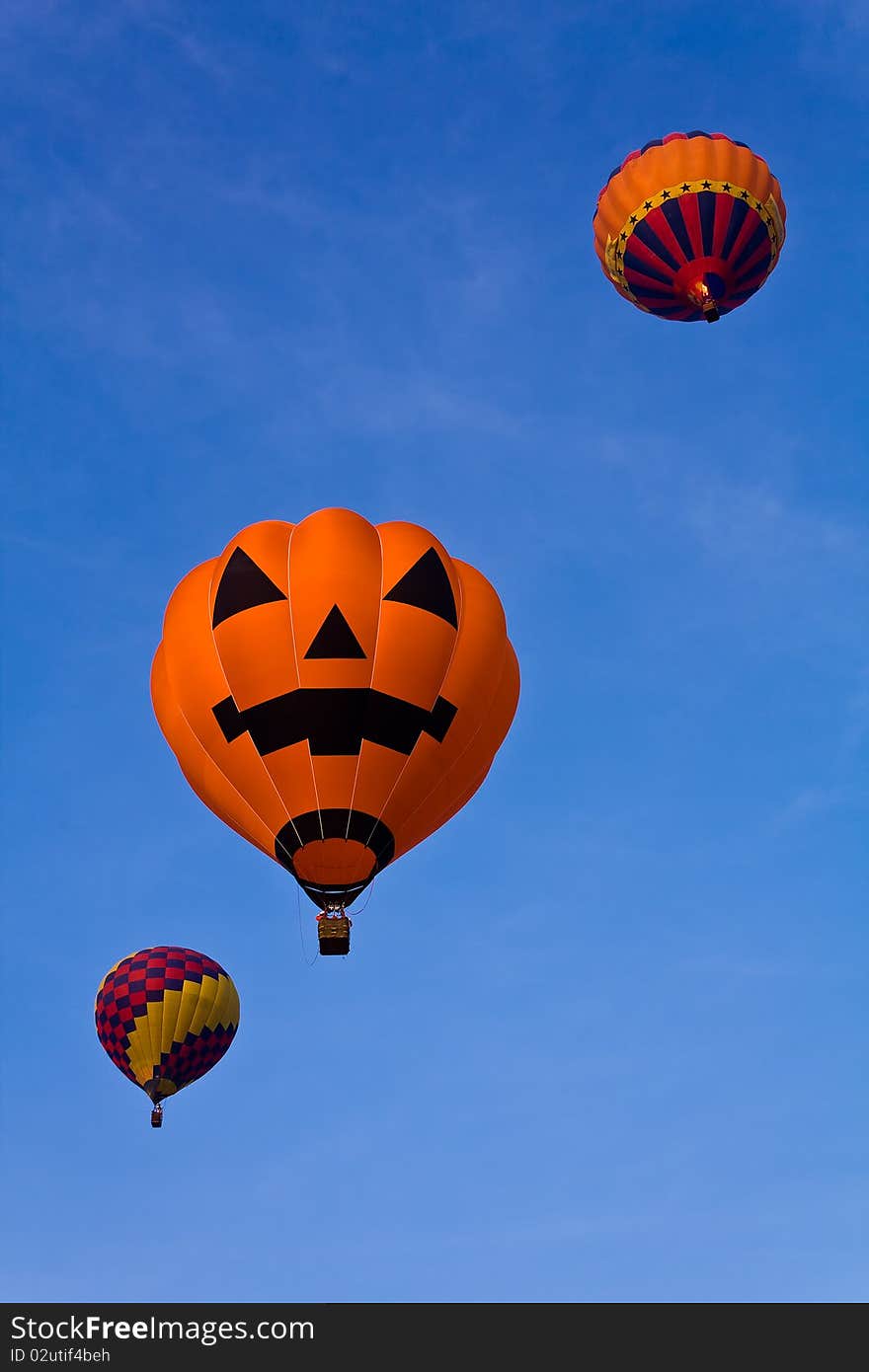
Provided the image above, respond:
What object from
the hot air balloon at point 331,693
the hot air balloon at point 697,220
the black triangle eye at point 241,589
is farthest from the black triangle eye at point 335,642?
the hot air balloon at point 697,220

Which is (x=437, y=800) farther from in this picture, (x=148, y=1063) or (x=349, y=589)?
(x=148, y=1063)

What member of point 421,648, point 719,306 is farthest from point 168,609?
point 719,306

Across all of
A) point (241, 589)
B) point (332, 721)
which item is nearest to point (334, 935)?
point (332, 721)

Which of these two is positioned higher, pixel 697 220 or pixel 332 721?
pixel 697 220

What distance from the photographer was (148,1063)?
115 ft

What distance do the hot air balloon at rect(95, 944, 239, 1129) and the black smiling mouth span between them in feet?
43.8

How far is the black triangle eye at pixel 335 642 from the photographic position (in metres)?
22.9

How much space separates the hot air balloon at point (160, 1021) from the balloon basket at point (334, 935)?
41.4 feet

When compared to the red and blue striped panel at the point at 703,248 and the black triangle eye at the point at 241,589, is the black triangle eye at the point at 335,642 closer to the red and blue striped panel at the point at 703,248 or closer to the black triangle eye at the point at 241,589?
the black triangle eye at the point at 241,589

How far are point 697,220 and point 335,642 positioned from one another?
12450 millimetres

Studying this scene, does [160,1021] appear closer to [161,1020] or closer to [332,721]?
[161,1020]

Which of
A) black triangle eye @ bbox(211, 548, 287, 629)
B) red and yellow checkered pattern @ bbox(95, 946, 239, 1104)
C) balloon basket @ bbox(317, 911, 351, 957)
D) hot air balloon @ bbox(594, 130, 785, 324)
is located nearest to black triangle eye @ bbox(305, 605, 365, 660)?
black triangle eye @ bbox(211, 548, 287, 629)

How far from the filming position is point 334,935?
23312 mm

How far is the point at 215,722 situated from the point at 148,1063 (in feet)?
45.3
